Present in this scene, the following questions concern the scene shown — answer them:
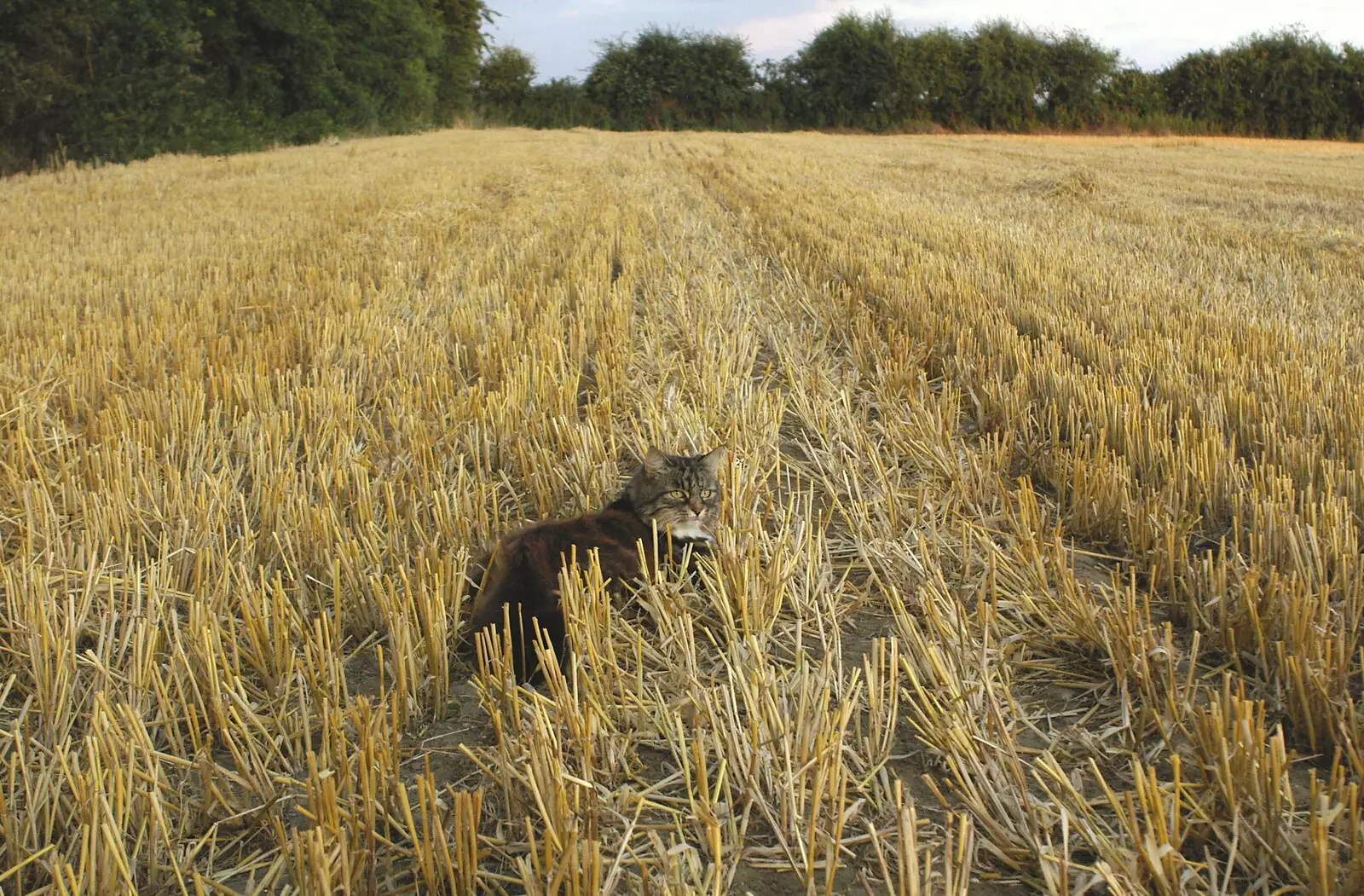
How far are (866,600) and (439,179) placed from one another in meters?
12.7

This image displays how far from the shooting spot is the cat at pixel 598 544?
2.25 metres

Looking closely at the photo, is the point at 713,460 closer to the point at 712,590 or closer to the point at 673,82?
the point at 712,590

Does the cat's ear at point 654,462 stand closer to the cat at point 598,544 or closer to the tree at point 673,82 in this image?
the cat at point 598,544

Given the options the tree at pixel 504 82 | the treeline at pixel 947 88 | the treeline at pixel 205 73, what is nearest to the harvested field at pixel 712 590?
the treeline at pixel 205 73

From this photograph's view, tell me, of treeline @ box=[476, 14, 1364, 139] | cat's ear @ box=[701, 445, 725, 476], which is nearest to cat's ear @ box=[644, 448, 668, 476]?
cat's ear @ box=[701, 445, 725, 476]

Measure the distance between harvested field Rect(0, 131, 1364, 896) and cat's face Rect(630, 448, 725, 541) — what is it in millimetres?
124

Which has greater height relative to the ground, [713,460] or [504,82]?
[504,82]

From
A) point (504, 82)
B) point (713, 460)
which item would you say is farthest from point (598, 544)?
point (504, 82)

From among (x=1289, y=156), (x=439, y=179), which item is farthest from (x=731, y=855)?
(x=1289, y=156)

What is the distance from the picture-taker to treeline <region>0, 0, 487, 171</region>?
1739 cm

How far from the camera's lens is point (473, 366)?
15.8 feet

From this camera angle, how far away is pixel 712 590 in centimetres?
241

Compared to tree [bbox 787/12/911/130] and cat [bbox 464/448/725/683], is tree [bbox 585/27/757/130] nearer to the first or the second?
tree [bbox 787/12/911/130]

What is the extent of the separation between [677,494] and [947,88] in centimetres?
4389
